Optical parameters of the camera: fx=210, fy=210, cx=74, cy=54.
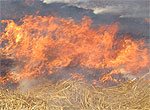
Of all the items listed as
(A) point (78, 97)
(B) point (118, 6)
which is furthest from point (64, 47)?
(B) point (118, 6)

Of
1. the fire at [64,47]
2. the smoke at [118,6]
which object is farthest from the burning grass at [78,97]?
the smoke at [118,6]

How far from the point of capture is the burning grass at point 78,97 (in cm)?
248

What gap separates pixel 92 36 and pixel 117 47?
354mm

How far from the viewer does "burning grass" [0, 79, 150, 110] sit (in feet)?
8.13

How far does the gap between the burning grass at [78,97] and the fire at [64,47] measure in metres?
0.19

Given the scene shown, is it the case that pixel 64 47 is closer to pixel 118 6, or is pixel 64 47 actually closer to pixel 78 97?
pixel 78 97

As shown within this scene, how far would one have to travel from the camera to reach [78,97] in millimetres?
2641

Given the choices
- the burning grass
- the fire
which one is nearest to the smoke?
the fire

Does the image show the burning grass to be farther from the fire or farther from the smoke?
the smoke

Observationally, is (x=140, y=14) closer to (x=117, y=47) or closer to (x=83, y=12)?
(x=117, y=47)

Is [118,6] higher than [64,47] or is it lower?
higher

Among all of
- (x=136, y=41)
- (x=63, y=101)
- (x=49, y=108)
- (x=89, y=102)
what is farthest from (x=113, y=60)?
(x=49, y=108)

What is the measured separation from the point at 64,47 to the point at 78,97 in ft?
2.18

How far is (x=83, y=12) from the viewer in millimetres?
2590
